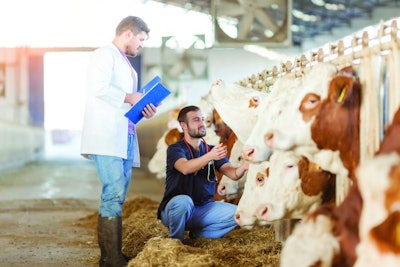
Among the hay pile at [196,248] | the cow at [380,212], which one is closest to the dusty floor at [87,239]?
the hay pile at [196,248]

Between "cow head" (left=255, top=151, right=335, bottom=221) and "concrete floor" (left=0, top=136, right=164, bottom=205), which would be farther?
"concrete floor" (left=0, top=136, right=164, bottom=205)

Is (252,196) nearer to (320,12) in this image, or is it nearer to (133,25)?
(133,25)

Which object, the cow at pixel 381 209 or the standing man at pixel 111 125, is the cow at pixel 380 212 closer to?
the cow at pixel 381 209

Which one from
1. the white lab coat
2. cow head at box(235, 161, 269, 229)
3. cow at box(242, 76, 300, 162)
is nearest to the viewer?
cow at box(242, 76, 300, 162)

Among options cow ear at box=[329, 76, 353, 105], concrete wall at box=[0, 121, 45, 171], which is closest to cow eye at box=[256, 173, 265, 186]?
cow ear at box=[329, 76, 353, 105]

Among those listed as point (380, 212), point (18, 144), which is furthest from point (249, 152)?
point (18, 144)

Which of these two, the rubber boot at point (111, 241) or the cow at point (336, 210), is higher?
the cow at point (336, 210)

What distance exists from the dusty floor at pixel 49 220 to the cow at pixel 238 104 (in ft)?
4.94

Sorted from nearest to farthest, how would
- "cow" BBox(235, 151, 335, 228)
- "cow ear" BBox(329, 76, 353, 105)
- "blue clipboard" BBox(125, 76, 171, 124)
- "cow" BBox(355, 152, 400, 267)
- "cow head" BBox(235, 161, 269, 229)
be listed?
"cow" BBox(355, 152, 400, 267) < "cow ear" BBox(329, 76, 353, 105) < "cow" BBox(235, 151, 335, 228) < "cow head" BBox(235, 161, 269, 229) < "blue clipboard" BBox(125, 76, 171, 124)

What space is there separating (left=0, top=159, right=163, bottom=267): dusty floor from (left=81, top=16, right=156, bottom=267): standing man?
59cm

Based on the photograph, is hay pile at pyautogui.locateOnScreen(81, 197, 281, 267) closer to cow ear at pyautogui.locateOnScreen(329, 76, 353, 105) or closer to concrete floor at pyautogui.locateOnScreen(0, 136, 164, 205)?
cow ear at pyautogui.locateOnScreen(329, 76, 353, 105)

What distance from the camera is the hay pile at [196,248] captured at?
14.0ft

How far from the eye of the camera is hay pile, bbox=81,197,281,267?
4262mm

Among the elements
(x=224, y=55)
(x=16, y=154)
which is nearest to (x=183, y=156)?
(x=16, y=154)
